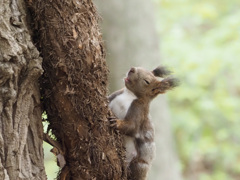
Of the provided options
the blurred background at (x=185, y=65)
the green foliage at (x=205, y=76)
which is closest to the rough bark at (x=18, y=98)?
the blurred background at (x=185, y=65)

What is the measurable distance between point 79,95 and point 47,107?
9.1 inches

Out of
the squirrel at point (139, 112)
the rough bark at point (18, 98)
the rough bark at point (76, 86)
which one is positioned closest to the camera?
the rough bark at point (18, 98)

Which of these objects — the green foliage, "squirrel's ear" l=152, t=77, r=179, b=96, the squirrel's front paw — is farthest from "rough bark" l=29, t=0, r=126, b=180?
the green foliage

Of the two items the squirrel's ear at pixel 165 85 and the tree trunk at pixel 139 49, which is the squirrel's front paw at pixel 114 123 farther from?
the tree trunk at pixel 139 49

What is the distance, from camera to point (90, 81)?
2.78 m

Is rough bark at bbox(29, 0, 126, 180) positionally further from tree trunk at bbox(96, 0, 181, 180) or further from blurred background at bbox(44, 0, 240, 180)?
tree trunk at bbox(96, 0, 181, 180)

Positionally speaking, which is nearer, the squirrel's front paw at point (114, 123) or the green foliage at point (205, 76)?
the squirrel's front paw at point (114, 123)

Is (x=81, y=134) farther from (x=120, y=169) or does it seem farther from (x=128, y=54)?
(x=128, y=54)

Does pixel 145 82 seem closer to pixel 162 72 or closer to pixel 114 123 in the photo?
Result: pixel 162 72

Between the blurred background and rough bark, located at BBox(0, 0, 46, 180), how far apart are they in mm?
3315

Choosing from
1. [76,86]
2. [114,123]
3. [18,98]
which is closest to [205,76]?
[114,123]

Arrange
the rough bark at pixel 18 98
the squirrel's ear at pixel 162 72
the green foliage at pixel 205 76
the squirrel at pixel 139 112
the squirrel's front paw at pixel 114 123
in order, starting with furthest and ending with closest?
the green foliage at pixel 205 76
the squirrel's ear at pixel 162 72
the squirrel at pixel 139 112
the squirrel's front paw at pixel 114 123
the rough bark at pixel 18 98

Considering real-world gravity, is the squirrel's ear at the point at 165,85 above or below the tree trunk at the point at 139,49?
below

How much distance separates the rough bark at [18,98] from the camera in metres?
2.47
